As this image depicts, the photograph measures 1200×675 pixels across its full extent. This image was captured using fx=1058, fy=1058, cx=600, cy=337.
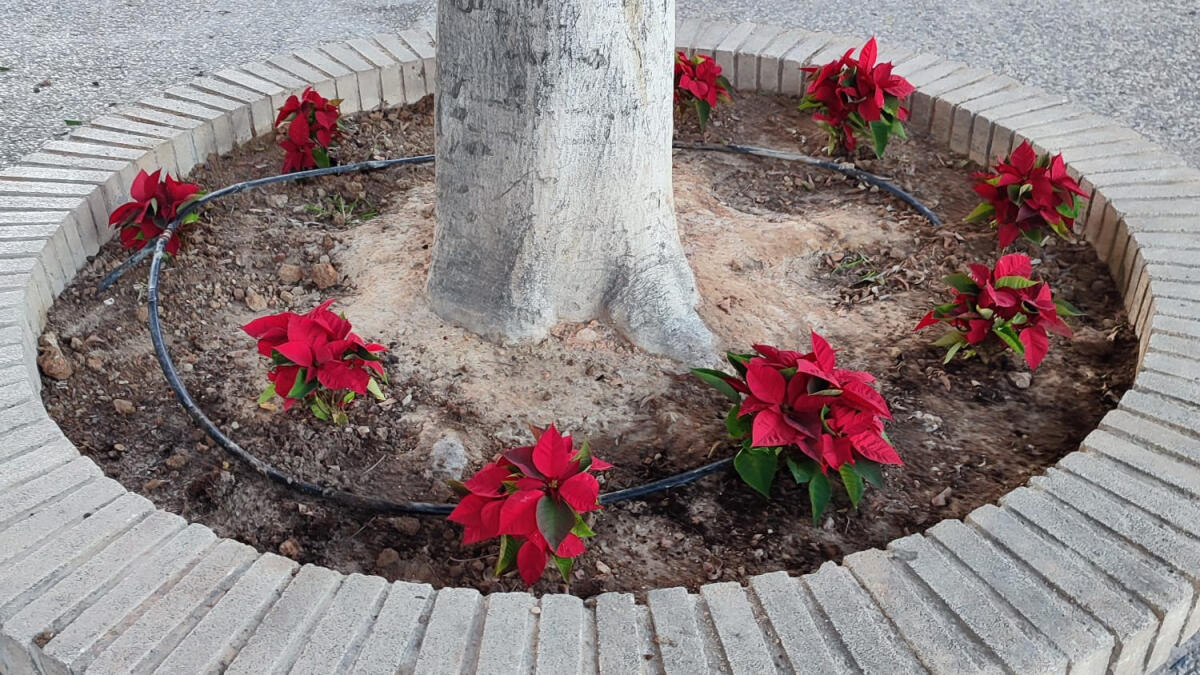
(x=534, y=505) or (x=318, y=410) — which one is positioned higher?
(x=534, y=505)

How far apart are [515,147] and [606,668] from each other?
1.15 m

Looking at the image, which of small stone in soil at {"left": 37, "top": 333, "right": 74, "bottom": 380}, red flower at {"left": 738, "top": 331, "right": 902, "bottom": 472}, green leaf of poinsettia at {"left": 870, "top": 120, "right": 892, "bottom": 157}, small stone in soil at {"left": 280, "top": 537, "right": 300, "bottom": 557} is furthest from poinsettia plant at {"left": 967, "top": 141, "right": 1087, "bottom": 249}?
small stone in soil at {"left": 37, "top": 333, "right": 74, "bottom": 380}

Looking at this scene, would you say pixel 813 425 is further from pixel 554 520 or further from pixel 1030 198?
pixel 1030 198

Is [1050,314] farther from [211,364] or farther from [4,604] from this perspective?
[4,604]

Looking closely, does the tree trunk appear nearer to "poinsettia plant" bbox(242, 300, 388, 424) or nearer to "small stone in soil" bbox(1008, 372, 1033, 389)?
"poinsettia plant" bbox(242, 300, 388, 424)

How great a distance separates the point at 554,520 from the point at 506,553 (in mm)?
138

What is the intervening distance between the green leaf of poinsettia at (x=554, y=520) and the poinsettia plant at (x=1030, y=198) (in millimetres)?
1551

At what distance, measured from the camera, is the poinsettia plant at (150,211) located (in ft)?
8.87

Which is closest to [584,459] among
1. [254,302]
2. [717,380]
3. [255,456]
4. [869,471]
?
[717,380]

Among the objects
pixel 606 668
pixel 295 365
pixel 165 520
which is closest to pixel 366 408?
pixel 295 365

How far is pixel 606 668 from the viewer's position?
1518mm

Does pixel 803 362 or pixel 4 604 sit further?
pixel 803 362

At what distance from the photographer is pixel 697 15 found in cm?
476

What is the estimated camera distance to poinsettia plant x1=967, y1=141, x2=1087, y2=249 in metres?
2.62
